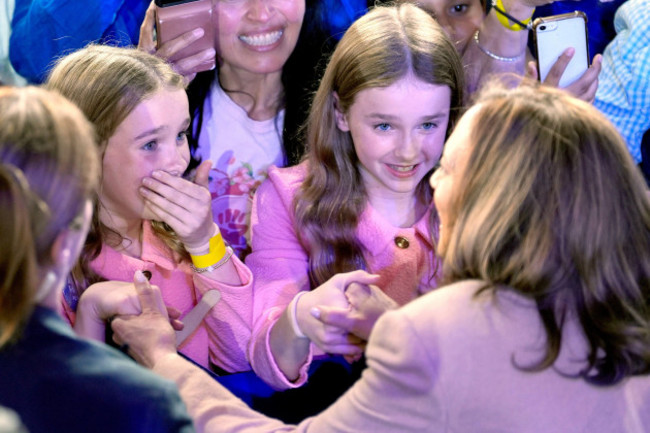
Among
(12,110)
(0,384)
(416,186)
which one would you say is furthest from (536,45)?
(0,384)

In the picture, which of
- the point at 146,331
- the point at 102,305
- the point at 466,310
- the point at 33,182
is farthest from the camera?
the point at 102,305

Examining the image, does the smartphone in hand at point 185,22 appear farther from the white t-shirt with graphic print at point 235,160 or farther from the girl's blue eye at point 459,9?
the girl's blue eye at point 459,9

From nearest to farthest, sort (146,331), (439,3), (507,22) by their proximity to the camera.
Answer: (146,331), (507,22), (439,3)

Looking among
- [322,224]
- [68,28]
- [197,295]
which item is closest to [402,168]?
[322,224]

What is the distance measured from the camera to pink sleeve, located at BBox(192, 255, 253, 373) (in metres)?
1.76

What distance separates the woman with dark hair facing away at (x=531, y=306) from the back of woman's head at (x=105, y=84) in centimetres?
87

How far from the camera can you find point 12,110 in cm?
94

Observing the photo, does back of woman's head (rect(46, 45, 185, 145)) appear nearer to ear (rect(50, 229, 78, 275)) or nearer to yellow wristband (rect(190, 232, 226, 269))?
yellow wristband (rect(190, 232, 226, 269))

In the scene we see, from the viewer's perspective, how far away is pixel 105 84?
1706 millimetres

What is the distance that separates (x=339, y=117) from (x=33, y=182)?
100cm

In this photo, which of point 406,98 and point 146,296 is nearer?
point 146,296

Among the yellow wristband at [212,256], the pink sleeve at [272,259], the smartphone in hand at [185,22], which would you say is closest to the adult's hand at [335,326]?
the pink sleeve at [272,259]

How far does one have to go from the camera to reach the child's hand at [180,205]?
1698 mm

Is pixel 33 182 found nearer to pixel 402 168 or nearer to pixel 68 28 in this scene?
pixel 402 168
